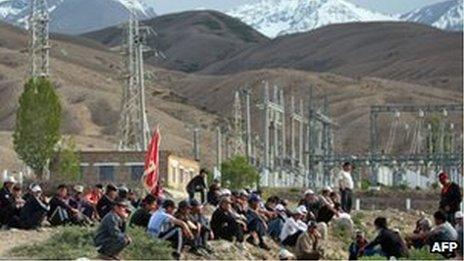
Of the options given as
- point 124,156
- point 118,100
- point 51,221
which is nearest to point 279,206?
point 51,221

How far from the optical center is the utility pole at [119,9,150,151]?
7544cm

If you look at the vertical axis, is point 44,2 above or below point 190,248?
above

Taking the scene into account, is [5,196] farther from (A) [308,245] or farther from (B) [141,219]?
(A) [308,245]

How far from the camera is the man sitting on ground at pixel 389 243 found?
27.3 meters

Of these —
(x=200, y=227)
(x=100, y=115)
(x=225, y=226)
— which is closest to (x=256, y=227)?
(x=225, y=226)

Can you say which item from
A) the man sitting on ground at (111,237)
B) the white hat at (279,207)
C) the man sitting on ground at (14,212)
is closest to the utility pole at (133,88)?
the white hat at (279,207)

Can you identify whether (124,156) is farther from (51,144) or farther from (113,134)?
(113,134)

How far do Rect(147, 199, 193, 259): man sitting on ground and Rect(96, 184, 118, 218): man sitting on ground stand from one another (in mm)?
2858

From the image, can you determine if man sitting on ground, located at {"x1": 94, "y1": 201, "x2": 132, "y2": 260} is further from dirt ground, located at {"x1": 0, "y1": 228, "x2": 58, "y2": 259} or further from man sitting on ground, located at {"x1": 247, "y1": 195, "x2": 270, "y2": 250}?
man sitting on ground, located at {"x1": 247, "y1": 195, "x2": 270, "y2": 250}

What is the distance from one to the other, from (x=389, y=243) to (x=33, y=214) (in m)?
7.85

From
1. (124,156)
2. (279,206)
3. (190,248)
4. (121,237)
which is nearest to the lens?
(121,237)

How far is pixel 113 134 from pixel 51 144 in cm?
7793

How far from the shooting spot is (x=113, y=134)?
519 feet

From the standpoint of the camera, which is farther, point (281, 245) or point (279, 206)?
point (279, 206)
